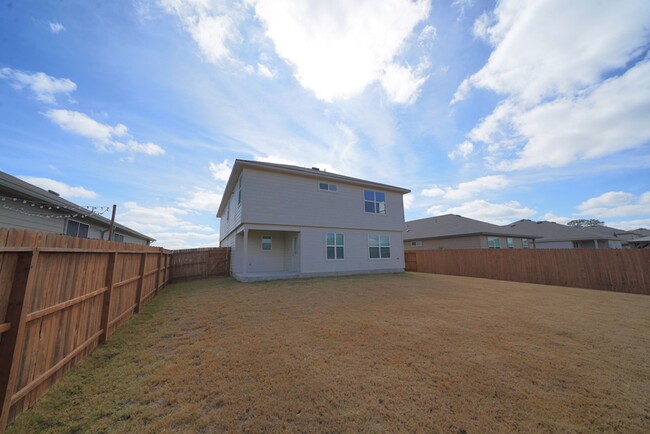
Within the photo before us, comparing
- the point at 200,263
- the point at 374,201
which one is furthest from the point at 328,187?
the point at 200,263

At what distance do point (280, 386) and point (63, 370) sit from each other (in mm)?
2768

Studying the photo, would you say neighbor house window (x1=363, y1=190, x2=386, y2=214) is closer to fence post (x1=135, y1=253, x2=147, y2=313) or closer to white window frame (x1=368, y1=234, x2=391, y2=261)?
white window frame (x1=368, y1=234, x2=391, y2=261)

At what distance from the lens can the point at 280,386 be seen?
286 cm

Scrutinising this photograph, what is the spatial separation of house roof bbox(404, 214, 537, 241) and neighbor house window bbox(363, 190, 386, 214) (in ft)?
28.9

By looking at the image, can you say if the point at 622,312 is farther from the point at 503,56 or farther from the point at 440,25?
the point at 440,25

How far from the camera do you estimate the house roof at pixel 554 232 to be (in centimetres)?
2388

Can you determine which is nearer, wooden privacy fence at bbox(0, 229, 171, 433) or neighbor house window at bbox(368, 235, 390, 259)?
wooden privacy fence at bbox(0, 229, 171, 433)

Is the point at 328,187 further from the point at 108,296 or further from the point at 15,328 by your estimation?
the point at 15,328

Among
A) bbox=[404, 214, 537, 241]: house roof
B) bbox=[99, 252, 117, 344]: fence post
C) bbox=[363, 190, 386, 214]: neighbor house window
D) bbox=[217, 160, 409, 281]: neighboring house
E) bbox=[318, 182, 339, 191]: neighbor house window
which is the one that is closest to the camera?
bbox=[99, 252, 117, 344]: fence post

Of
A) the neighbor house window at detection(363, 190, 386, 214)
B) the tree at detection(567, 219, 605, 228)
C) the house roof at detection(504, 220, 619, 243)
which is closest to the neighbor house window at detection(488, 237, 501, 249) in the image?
the house roof at detection(504, 220, 619, 243)

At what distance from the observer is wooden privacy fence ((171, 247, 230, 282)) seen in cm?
1353

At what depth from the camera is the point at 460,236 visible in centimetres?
2031

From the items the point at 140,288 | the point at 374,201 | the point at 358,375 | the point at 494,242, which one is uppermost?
the point at 374,201

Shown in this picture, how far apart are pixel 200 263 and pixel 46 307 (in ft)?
40.8
